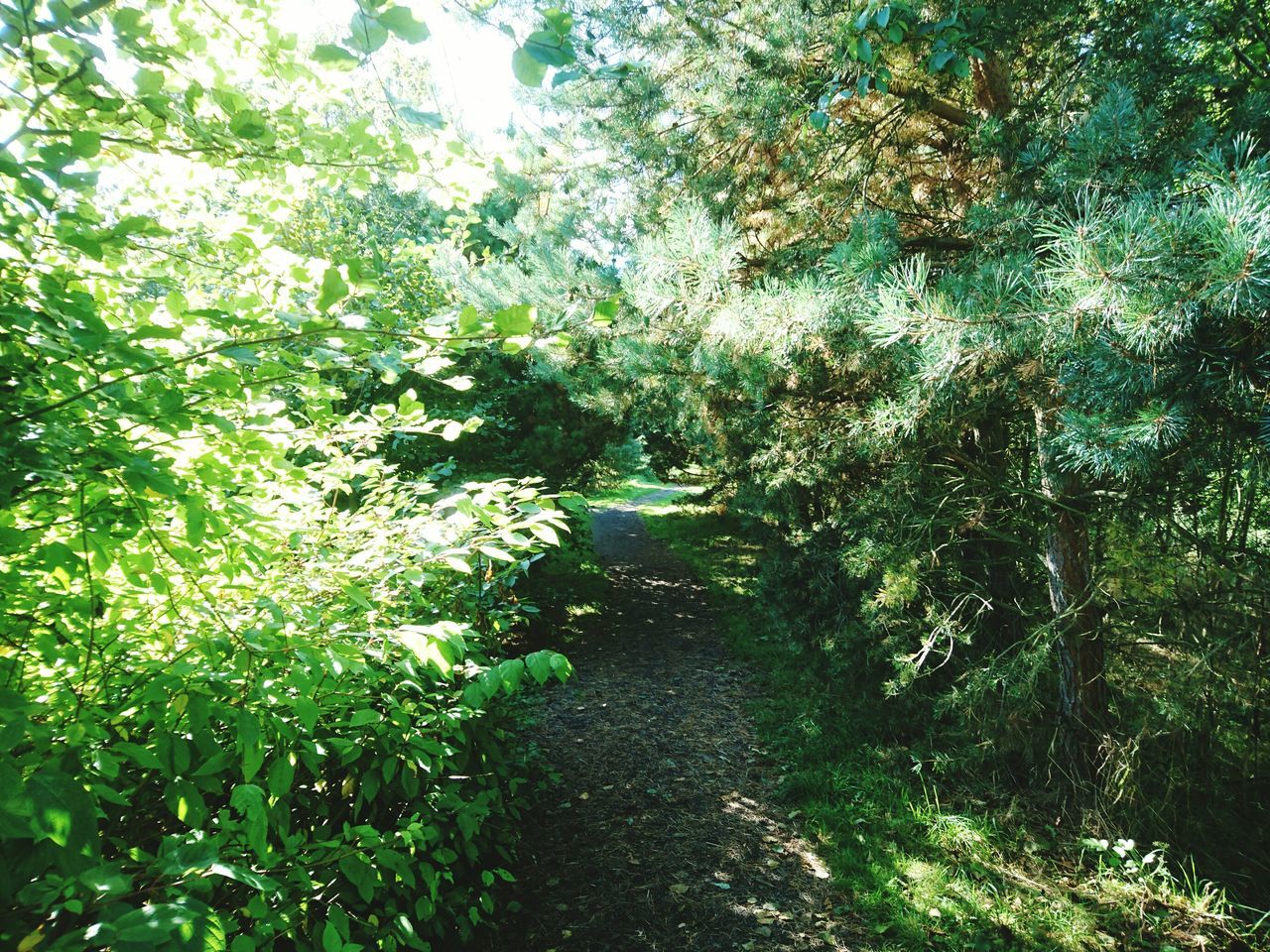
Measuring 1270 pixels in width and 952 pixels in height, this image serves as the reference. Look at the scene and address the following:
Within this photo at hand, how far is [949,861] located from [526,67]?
4270 millimetres

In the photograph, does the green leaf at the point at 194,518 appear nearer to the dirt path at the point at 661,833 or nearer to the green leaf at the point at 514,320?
the green leaf at the point at 514,320

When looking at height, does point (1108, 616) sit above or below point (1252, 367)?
below

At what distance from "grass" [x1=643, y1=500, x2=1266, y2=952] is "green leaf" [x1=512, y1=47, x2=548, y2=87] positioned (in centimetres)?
375

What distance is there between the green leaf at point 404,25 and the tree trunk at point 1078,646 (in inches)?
151

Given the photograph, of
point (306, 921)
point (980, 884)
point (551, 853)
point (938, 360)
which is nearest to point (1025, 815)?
point (980, 884)

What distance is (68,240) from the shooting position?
1033 millimetres

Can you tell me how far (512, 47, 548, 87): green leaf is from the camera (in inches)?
45.7

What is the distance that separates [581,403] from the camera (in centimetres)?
497

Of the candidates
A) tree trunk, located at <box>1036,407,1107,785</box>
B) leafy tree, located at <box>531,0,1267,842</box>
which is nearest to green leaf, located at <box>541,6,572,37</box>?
leafy tree, located at <box>531,0,1267,842</box>

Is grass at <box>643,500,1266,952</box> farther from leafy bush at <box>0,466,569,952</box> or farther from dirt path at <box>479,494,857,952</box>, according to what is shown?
leafy bush at <box>0,466,569,952</box>

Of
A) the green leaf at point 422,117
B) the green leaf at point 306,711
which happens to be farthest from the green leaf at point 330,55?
the green leaf at point 306,711

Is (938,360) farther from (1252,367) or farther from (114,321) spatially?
(114,321)

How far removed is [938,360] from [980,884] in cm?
298

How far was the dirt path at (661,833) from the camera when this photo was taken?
10.2 ft
